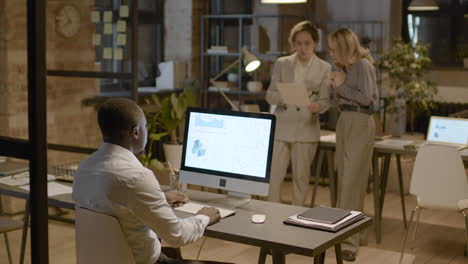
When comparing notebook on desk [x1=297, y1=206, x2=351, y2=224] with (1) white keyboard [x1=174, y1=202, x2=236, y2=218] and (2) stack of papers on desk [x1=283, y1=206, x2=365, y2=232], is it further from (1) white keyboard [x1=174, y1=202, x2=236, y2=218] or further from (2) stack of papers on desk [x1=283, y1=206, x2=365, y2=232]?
(1) white keyboard [x1=174, y1=202, x2=236, y2=218]

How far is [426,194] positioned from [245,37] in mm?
5613

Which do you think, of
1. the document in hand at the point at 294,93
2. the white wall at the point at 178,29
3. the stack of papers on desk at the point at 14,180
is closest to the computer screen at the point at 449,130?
the document in hand at the point at 294,93

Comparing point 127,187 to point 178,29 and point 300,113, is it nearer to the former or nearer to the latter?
point 300,113

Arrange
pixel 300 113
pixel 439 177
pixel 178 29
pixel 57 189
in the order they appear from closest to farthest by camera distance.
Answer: pixel 57 189 < pixel 439 177 < pixel 300 113 < pixel 178 29

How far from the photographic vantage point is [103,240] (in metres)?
2.46

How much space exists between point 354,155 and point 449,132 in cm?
93

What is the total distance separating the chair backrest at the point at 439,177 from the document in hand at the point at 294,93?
2.99 feet

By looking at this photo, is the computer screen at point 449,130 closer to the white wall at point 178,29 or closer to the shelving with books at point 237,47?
the shelving with books at point 237,47

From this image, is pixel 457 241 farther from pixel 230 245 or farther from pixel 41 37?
pixel 41 37

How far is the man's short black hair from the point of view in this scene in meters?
2.54

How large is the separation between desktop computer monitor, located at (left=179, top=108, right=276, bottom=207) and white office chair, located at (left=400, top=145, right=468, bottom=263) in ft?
5.17

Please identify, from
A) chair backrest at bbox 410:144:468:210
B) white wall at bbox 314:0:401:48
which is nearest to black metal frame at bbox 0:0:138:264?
chair backrest at bbox 410:144:468:210

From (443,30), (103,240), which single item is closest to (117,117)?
(103,240)

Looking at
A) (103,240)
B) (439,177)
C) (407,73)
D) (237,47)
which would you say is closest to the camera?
(103,240)
